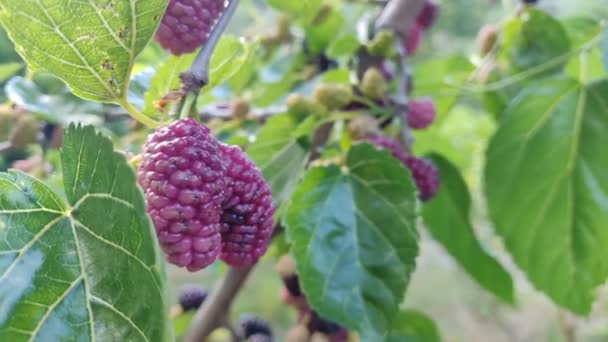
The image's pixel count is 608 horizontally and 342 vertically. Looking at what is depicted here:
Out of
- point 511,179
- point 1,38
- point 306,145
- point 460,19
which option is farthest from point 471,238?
point 460,19

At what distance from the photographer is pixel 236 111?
53cm

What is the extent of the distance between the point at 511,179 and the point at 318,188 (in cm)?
25

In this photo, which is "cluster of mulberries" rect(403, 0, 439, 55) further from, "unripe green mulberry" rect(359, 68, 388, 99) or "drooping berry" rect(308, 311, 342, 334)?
"drooping berry" rect(308, 311, 342, 334)

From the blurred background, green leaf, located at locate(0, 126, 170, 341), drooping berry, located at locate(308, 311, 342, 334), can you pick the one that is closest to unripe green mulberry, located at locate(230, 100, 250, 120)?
drooping berry, located at locate(308, 311, 342, 334)

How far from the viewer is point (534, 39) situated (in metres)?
0.63

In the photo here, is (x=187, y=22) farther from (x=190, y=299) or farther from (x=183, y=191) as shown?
(x=190, y=299)

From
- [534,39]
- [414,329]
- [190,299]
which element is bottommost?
[414,329]

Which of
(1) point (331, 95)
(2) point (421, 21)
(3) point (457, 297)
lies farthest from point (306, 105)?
(3) point (457, 297)

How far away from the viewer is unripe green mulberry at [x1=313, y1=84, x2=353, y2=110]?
471 millimetres

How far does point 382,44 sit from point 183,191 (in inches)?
11.6

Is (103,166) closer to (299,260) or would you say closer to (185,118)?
(185,118)

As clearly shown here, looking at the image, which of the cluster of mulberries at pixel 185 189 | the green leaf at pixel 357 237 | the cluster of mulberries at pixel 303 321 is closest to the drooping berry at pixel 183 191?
the cluster of mulberries at pixel 185 189

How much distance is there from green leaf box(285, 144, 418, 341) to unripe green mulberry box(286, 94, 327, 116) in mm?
46

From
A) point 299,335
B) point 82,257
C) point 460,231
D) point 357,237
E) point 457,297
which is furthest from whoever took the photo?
point 457,297
